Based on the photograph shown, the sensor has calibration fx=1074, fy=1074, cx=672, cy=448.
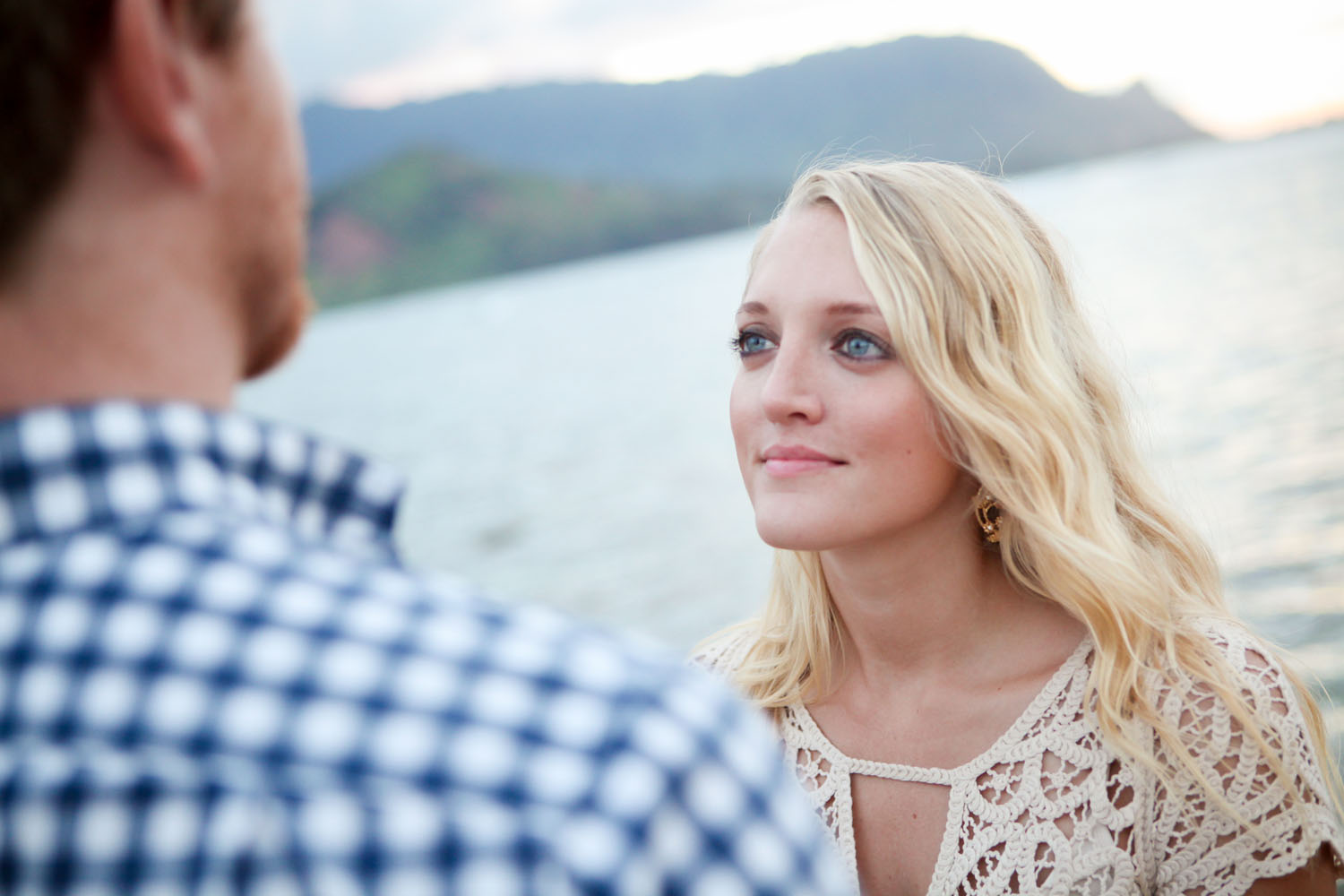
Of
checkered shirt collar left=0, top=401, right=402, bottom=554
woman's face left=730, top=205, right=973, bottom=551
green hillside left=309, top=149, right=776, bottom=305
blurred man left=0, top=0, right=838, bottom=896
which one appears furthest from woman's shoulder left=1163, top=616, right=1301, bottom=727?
green hillside left=309, top=149, right=776, bottom=305

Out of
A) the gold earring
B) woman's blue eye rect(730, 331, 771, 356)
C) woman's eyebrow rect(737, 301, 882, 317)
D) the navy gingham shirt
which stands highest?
the navy gingham shirt

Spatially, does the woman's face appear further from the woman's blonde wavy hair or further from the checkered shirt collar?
the checkered shirt collar

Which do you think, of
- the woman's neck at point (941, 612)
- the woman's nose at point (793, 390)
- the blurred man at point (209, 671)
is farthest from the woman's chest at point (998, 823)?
the blurred man at point (209, 671)

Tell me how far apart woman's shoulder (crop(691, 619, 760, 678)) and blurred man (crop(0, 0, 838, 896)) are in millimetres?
2604

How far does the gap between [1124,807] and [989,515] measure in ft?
2.85

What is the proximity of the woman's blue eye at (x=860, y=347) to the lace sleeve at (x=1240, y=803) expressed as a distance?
1142 mm

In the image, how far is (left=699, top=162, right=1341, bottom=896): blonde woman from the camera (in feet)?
8.59

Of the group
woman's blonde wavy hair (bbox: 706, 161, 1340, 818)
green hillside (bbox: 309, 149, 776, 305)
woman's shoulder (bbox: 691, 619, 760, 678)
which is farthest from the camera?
green hillside (bbox: 309, 149, 776, 305)

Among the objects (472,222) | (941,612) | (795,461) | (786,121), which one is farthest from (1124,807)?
(786,121)

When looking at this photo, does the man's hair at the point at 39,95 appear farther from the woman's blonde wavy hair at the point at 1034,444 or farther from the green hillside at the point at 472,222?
the green hillside at the point at 472,222

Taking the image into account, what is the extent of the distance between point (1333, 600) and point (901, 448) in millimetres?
7742

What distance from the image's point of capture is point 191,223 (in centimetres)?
101

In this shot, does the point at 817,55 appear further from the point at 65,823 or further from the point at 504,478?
the point at 65,823

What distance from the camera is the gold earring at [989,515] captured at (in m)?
3.12
